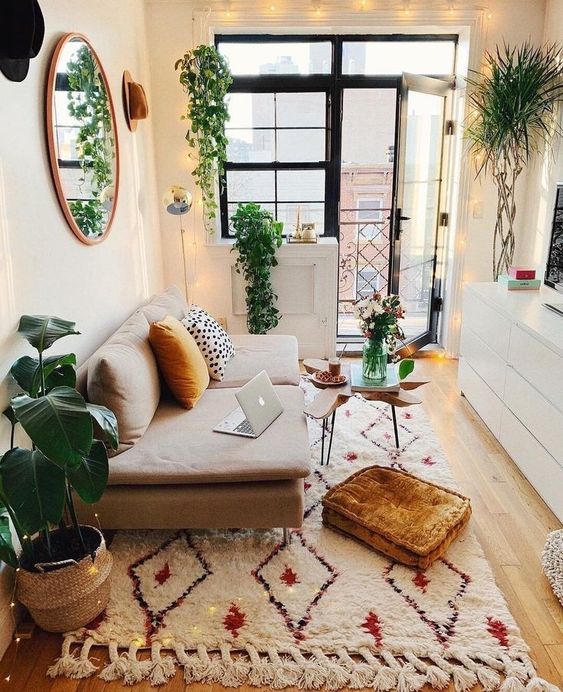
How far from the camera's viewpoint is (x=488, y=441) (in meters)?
3.25

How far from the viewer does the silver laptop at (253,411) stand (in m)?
2.40

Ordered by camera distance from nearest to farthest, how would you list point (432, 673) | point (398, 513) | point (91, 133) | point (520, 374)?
point (432, 673)
point (398, 513)
point (91, 133)
point (520, 374)

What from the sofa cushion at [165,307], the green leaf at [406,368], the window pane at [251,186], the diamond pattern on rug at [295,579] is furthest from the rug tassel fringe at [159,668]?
the window pane at [251,186]

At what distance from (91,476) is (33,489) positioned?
197 millimetres

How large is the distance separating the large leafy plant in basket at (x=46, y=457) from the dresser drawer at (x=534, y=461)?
1859mm

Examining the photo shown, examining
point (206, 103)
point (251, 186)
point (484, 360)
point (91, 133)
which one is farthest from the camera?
point (251, 186)

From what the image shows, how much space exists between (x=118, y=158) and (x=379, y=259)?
2703 mm

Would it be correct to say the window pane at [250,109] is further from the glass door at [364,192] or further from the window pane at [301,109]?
the glass door at [364,192]

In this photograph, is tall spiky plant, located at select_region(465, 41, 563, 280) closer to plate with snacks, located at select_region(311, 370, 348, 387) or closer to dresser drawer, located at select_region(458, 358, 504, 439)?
dresser drawer, located at select_region(458, 358, 504, 439)

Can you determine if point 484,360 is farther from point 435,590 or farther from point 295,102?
point 295,102

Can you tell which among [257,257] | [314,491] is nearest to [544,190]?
[257,257]

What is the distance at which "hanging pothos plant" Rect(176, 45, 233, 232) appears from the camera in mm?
3752

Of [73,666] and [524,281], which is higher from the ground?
[524,281]

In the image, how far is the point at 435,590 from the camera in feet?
6.87
